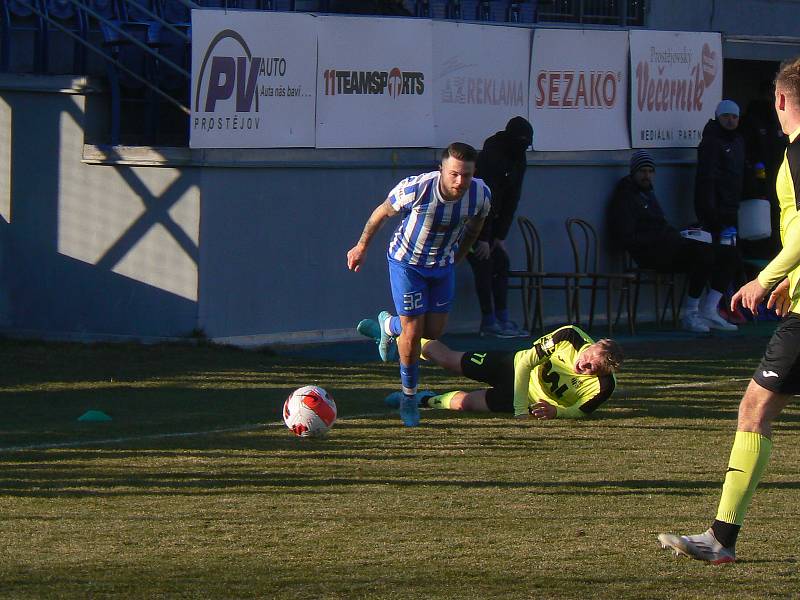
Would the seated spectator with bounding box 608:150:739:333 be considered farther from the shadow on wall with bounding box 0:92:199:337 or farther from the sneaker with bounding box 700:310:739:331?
the shadow on wall with bounding box 0:92:199:337

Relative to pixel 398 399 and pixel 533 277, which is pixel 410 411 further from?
pixel 533 277

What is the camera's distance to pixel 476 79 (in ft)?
50.7

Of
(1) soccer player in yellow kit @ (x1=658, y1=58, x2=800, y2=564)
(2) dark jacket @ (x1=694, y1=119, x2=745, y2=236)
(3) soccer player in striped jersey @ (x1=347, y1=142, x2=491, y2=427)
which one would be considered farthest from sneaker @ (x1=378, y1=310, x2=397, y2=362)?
(2) dark jacket @ (x1=694, y1=119, x2=745, y2=236)

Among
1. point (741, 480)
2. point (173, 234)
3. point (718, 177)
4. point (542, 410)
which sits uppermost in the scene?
point (718, 177)

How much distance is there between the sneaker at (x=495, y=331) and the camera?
15032 mm

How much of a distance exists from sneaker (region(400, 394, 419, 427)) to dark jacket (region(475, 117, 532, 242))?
5006mm

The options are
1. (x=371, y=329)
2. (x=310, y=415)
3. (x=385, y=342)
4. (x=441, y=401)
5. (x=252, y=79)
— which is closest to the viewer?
(x=310, y=415)

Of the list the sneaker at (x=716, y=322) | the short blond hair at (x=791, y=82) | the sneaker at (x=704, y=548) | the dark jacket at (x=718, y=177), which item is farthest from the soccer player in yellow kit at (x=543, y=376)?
the dark jacket at (x=718, y=177)

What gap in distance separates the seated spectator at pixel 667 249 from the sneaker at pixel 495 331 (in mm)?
2113

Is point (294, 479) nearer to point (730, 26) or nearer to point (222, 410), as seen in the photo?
point (222, 410)

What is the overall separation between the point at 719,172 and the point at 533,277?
278 centimetres

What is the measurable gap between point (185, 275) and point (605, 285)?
17.2 ft

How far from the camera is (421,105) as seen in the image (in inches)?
587

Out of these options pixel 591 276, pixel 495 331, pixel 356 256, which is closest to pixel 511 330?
pixel 495 331
